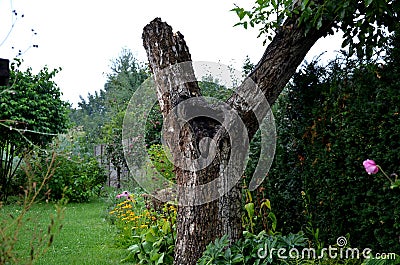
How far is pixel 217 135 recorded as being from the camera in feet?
13.8

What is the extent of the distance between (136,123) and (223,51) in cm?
310

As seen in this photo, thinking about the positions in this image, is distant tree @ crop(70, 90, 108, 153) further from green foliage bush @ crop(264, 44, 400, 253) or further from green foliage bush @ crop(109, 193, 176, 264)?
green foliage bush @ crop(264, 44, 400, 253)

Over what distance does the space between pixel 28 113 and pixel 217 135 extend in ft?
24.3

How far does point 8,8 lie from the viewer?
4.67 metres

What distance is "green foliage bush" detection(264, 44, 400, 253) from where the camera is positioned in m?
3.70

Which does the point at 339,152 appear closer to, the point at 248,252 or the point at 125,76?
the point at 248,252

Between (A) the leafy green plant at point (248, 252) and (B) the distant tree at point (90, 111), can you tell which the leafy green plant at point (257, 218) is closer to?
(A) the leafy green plant at point (248, 252)

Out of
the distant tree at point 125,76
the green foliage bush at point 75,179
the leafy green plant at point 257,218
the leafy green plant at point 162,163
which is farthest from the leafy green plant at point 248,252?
the distant tree at point 125,76

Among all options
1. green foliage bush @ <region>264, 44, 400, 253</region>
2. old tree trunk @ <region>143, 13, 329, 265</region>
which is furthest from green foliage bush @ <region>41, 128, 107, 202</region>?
old tree trunk @ <region>143, 13, 329, 265</region>

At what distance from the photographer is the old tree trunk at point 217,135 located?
13.5 ft

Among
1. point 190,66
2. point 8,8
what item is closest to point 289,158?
point 190,66

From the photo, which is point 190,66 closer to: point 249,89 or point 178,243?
point 249,89

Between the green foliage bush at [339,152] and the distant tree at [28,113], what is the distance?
6.42 m

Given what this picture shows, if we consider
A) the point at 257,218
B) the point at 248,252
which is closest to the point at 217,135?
the point at 248,252
